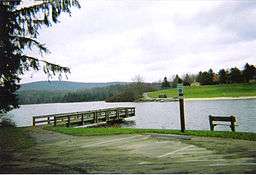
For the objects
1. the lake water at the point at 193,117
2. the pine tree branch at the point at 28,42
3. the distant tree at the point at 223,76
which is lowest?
the lake water at the point at 193,117

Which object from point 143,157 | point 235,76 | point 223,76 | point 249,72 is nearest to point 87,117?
point 143,157

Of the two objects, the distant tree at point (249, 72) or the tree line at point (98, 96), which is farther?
the tree line at point (98, 96)

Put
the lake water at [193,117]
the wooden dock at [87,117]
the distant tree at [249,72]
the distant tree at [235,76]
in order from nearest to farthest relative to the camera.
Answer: the wooden dock at [87,117]
the lake water at [193,117]
the distant tree at [249,72]
the distant tree at [235,76]

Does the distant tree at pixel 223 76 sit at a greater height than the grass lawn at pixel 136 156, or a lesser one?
greater

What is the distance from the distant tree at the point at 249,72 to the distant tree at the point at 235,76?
1681 millimetres

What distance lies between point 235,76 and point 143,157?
96.0 metres

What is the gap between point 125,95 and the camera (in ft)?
415

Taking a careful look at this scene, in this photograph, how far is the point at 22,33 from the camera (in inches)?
533

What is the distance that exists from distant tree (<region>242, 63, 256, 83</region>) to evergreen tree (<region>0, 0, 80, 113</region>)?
8629 centimetres

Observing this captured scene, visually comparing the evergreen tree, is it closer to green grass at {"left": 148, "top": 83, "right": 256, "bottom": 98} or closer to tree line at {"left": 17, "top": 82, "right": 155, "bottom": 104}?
green grass at {"left": 148, "top": 83, "right": 256, "bottom": 98}

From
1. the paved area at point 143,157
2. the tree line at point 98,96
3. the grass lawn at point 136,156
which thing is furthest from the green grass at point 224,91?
the paved area at point 143,157

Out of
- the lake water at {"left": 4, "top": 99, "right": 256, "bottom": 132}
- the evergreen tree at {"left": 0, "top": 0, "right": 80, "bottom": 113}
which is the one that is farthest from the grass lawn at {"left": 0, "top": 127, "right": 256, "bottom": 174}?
the lake water at {"left": 4, "top": 99, "right": 256, "bottom": 132}

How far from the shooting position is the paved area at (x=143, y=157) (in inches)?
303

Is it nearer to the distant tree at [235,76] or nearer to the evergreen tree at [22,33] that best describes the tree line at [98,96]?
the distant tree at [235,76]
